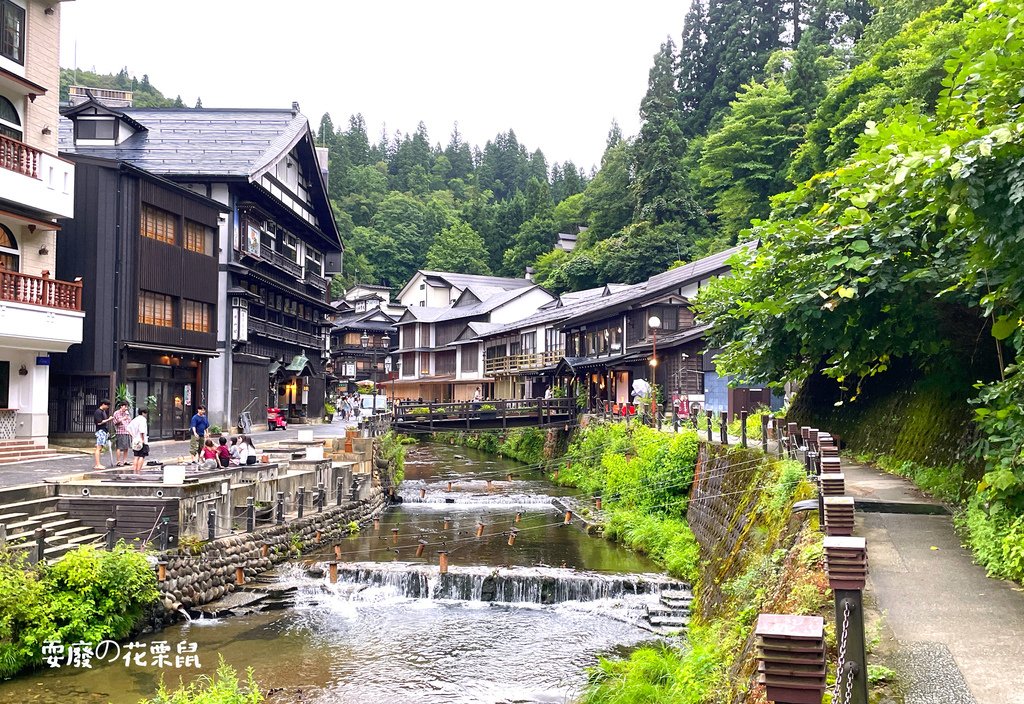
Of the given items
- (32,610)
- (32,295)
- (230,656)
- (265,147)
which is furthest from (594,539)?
(265,147)

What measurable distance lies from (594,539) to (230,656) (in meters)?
12.7

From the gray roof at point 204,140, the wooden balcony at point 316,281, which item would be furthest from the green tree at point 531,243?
the gray roof at point 204,140

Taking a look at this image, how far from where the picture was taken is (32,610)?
1244cm

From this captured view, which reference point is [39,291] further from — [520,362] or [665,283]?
[520,362]

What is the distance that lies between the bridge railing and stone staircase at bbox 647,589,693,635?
21667 millimetres

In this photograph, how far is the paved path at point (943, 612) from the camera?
6168mm

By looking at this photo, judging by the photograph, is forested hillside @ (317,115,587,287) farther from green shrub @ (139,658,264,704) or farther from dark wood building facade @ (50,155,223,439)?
green shrub @ (139,658,264,704)

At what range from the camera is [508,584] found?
713 inches

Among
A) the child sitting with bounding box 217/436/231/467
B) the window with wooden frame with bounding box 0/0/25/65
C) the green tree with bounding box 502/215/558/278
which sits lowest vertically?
the child sitting with bounding box 217/436/231/467

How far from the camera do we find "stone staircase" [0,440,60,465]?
72.4 ft

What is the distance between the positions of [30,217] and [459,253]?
72318 mm

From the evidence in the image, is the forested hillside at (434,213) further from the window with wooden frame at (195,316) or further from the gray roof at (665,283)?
the window with wooden frame at (195,316)

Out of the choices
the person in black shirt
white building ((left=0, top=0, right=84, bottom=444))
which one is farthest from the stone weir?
white building ((left=0, top=0, right=84, bottom=444))

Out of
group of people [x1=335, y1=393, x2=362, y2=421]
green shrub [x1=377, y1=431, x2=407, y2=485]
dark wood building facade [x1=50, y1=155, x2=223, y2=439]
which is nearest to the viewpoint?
dark wood building facade [x1=50, y1=155, x2=223, y2=439]
